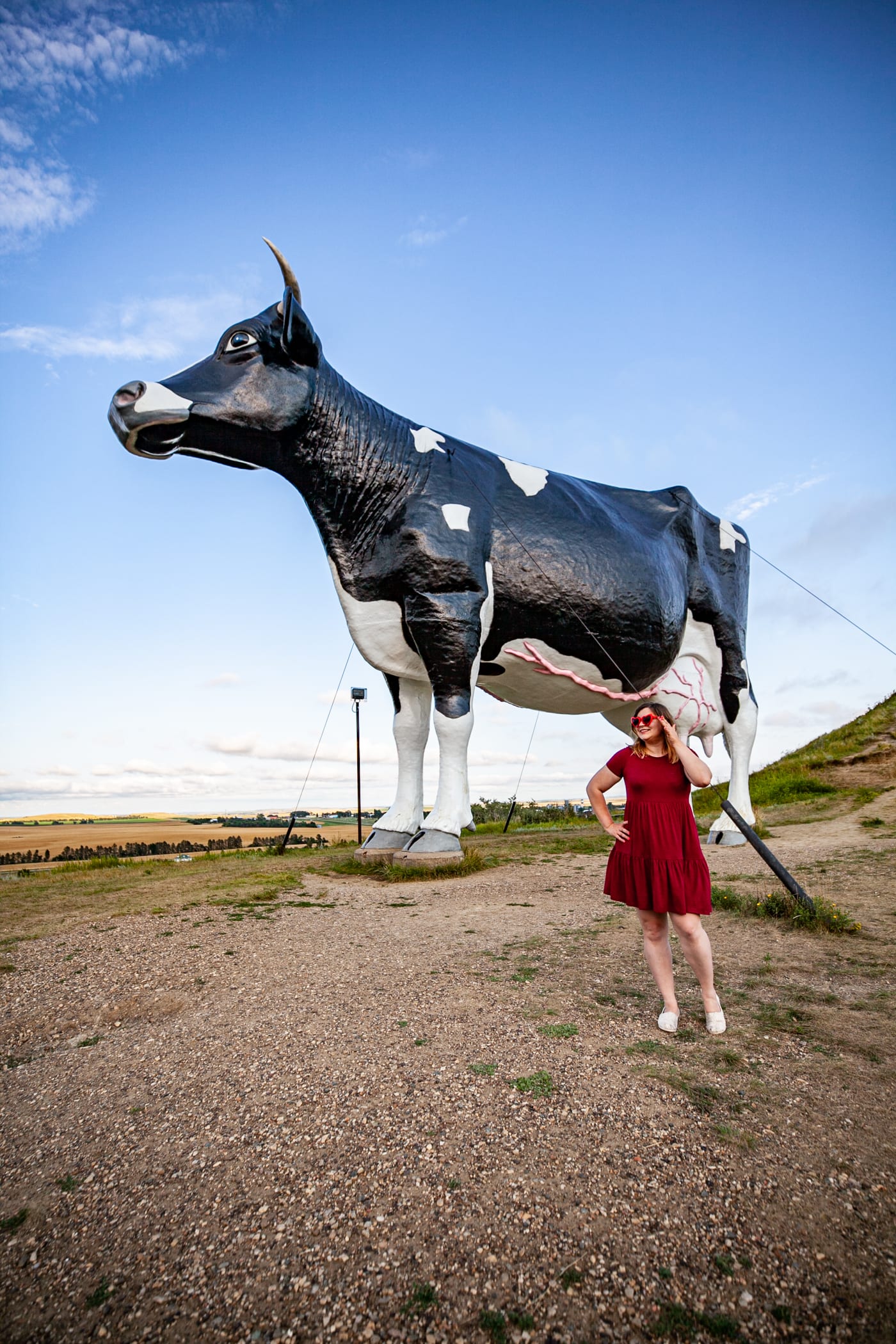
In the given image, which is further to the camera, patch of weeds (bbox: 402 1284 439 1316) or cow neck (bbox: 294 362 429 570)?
cow neck (bbox: 294 362 429 570)

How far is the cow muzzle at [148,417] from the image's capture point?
226 inches

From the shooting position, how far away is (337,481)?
655cm

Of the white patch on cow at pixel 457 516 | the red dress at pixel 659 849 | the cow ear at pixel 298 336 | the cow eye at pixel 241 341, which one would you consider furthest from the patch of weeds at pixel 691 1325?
the cow eye at pixel 241 341

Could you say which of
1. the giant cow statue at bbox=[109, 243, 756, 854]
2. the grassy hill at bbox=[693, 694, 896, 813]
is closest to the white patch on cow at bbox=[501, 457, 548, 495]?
the giant cow statue at bbox=[109, 243, 756, 854]

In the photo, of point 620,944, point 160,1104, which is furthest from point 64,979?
point 620,944

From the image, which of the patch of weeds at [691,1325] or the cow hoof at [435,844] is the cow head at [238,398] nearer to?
the cow hoof at [435,844]

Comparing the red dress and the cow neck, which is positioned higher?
the cow neck

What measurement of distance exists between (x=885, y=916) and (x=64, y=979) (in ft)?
16.4

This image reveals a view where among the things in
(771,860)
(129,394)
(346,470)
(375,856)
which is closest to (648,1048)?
(771,860)

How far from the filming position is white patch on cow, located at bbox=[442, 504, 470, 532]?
6461mm

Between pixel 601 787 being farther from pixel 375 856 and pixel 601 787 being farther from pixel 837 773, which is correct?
pixel 837 773

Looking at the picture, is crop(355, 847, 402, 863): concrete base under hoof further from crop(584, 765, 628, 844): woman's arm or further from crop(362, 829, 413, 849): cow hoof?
crop(584, 765, 628, 844): woman's arm

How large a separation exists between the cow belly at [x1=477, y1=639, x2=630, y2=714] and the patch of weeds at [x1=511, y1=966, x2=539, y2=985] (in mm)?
3903

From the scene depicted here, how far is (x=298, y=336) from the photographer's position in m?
6.15
